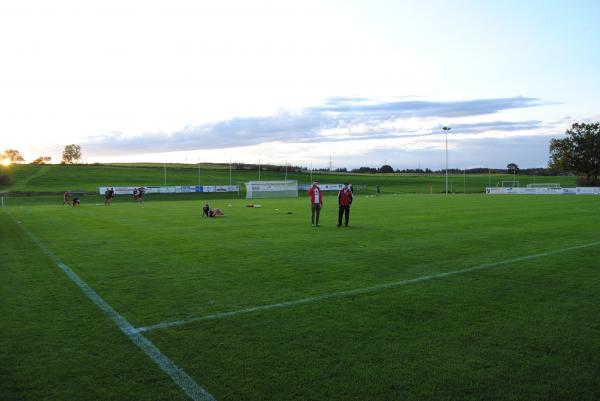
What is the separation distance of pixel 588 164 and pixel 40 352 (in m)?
99.6

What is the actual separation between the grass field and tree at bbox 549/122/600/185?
88050mm

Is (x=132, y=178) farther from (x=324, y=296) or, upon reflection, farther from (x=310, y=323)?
(x=310, y=323)

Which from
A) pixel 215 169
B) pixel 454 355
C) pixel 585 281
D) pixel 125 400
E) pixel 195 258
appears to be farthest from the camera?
pixel 215 169

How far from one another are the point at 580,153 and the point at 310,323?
9724 cm

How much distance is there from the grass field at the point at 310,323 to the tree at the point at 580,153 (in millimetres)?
88050

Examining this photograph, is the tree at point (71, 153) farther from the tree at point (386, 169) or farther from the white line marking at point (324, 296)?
the white line marking at point (324, 296)

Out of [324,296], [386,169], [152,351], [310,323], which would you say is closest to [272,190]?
[324,296]

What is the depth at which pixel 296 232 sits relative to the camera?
56.9ft

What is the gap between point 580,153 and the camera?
88938 millimetres

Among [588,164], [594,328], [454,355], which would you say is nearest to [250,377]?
[454,355]

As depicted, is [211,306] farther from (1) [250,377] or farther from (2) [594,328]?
(2) [594,328]

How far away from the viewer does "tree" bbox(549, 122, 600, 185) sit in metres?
87.8

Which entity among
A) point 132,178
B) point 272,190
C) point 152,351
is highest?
point 132,178

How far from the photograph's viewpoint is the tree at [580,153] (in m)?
87.8
